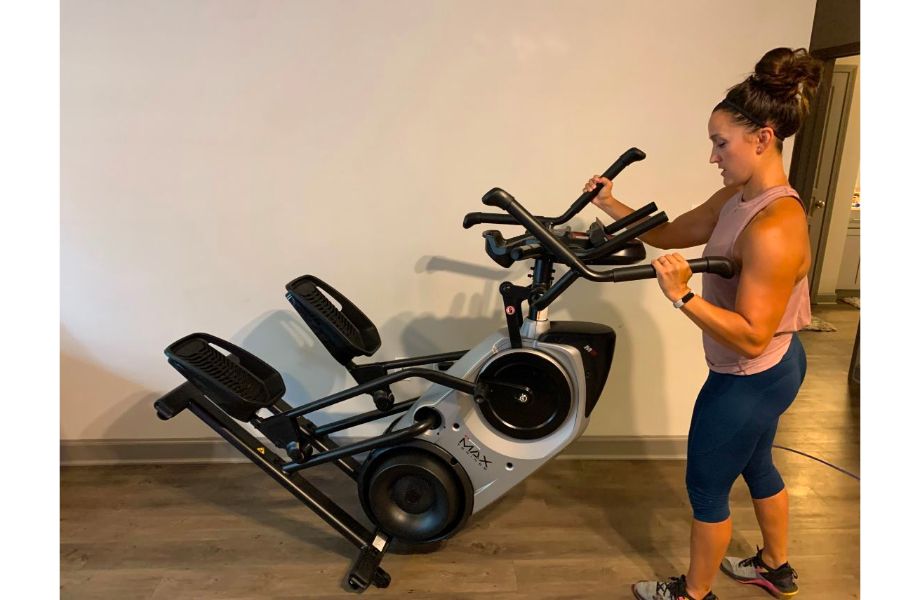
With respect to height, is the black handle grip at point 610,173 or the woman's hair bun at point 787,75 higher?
the woman's hair bun at point 787,75

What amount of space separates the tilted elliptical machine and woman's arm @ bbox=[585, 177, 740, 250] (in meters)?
0.06

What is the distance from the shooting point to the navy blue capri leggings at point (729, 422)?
1.47m

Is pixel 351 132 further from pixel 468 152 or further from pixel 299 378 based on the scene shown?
pixel 299 378

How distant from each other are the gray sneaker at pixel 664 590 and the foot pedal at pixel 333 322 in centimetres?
108

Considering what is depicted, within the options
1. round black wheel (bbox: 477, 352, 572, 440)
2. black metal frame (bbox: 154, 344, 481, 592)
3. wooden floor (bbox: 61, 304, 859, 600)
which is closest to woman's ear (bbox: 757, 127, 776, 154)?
round black wheel (bbox: 477, 352, 572, 440)

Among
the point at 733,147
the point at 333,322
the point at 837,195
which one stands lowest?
the point at 333,322

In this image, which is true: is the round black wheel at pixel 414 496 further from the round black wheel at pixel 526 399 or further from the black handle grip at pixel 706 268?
the black handle grip at pixel 706 268

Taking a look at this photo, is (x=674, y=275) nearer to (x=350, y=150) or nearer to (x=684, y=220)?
(x=684, y=220)

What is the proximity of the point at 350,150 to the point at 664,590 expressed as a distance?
5.65 ft

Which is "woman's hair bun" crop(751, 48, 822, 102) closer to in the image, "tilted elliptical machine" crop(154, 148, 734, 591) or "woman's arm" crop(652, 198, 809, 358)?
"woman's arm" crop(652, 198, 809, 358)

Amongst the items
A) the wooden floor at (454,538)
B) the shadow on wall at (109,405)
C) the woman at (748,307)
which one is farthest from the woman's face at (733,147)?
the shadow on wall at (109,405)

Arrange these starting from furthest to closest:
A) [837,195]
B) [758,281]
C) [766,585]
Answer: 1. [837,195]
2. [766,585]
3. [758,281]

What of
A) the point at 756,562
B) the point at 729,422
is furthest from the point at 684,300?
the point at 756,562

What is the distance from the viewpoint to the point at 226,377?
1.67m
